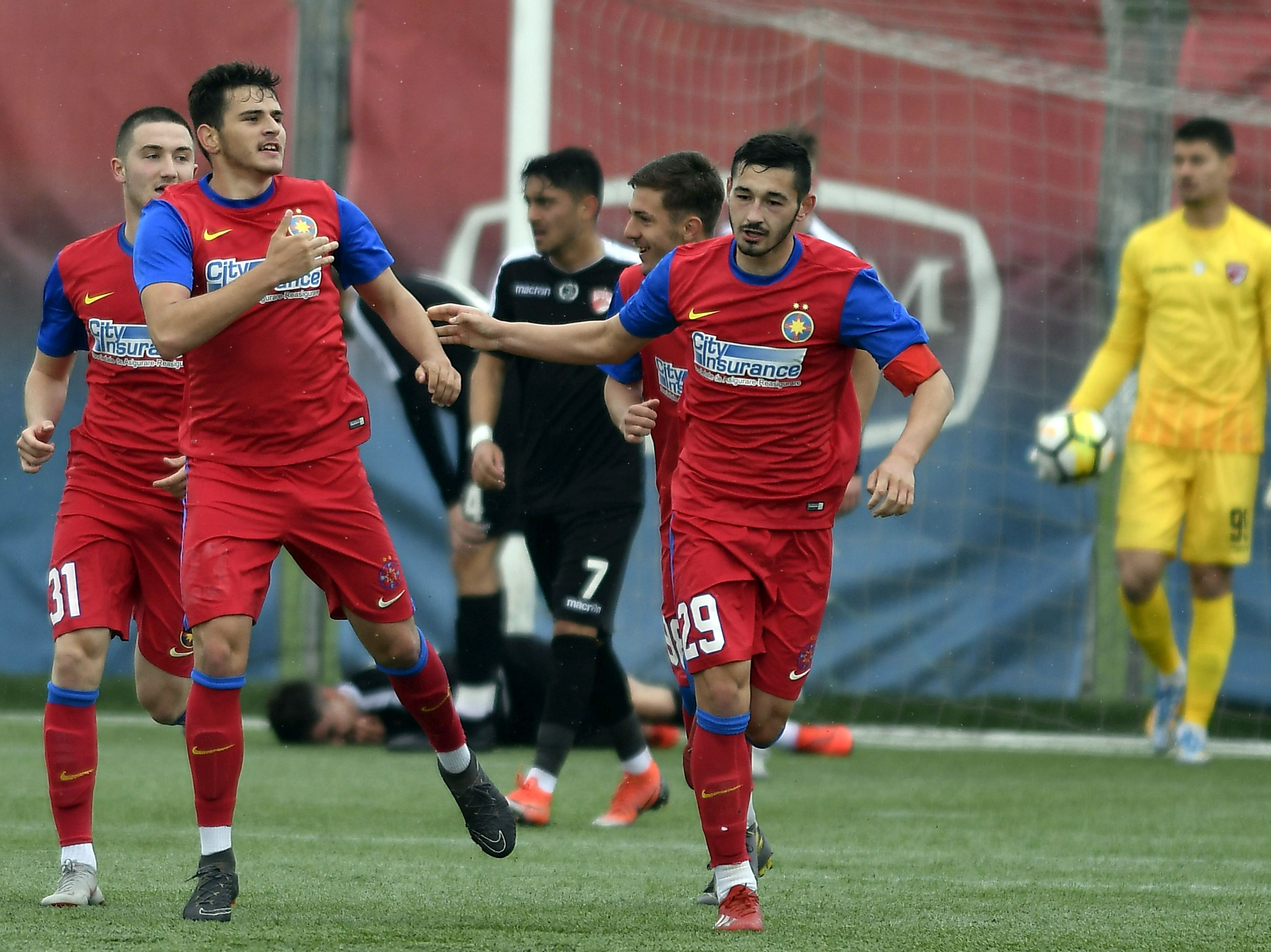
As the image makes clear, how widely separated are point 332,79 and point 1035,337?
392 centimetres

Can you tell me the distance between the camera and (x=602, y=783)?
770cm

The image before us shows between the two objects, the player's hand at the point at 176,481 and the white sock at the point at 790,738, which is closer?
the player's hand at the point at 176,481

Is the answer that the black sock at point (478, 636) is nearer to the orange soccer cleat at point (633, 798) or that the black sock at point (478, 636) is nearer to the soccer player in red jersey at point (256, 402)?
the orange soccer cleat at point (633, 798)

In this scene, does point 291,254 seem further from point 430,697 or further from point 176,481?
point 430,697

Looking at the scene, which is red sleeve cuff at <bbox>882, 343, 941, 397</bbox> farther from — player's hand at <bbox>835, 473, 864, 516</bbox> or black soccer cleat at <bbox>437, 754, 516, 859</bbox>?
player's hand at <bbox>835, 473, 864, 516</bbox>

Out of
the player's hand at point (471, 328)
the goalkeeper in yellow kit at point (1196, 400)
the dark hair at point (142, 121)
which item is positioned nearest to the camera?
the player's hand at point (471, 328)

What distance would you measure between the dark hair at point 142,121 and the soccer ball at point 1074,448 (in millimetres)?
4207

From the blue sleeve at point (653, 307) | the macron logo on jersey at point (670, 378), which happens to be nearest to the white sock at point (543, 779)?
the macron logo on jersey at point (670, 378)

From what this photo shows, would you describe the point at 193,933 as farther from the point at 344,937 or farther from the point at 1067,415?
the point at 1067,415

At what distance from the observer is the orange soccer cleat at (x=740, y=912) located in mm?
4242

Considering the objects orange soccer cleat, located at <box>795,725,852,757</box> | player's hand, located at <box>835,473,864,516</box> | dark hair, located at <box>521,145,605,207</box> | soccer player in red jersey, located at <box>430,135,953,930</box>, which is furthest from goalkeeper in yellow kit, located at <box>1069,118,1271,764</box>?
soccer player in red jersey, located at <box>430,135,953,930</box>

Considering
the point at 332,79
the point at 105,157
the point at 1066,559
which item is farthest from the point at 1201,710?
the point at 105,157

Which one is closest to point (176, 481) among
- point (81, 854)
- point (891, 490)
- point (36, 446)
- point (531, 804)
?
point (36, 446)

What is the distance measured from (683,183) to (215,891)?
8.24 feet
